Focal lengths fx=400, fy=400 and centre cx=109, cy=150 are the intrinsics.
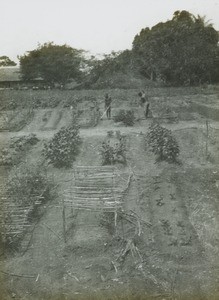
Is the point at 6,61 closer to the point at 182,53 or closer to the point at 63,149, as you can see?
the point at 182,53

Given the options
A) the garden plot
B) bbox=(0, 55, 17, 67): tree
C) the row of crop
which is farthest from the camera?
bbox=(0, 55, 17, 67): tree

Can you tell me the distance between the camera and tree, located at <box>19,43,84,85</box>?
28.2 metres

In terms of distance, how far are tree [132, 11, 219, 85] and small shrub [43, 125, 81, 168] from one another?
12.8 metres

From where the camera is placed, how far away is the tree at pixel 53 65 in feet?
92.4

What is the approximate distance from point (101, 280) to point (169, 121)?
10.7 metres

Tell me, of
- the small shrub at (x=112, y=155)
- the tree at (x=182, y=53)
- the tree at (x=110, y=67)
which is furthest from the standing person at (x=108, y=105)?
the tree at (x=110, y=67)

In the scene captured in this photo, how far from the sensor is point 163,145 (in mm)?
12703

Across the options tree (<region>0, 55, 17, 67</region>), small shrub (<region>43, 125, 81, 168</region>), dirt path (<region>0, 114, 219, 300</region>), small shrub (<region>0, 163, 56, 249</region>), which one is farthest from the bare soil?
Answer: tree (<region>0, 55, 17, 67</region>)

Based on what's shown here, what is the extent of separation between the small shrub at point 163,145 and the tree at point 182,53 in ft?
40.7

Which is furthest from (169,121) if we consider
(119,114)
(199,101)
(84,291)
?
(84,291)

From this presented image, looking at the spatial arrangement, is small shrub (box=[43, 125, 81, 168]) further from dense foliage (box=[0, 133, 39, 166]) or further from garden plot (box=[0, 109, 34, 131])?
garden plot (box=[0, 109, 34, 131])

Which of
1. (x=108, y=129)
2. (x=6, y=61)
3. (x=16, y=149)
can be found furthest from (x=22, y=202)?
(x=6, y=61)

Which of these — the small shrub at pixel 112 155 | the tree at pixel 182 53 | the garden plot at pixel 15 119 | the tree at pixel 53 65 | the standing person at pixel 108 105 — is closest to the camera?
the small shrub at pixel 112 155

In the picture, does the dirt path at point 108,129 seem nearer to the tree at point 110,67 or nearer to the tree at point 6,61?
the tree at point 110,67
